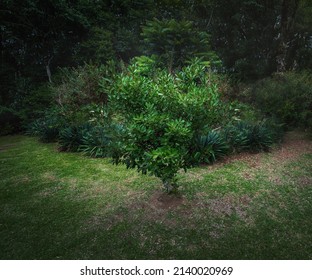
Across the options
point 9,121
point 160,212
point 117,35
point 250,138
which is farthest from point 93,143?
point 117,35

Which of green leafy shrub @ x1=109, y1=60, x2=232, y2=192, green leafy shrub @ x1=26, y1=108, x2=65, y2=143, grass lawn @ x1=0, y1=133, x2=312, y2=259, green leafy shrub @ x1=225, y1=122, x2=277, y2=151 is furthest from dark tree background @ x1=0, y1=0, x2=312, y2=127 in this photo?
green leafy shrub @ x1=109, y1=60, x2=232, y2=192

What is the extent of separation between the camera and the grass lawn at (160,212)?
4109 mm

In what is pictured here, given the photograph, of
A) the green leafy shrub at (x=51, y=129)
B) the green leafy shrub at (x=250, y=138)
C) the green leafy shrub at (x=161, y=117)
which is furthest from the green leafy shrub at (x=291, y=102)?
the green leafy shrub at (x=51, y=129)

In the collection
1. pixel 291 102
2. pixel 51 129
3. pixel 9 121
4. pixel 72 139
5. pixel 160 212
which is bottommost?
pixel 9 121

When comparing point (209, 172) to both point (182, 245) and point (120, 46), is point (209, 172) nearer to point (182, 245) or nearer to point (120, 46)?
point (182, 245)

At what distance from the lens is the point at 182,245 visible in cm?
415

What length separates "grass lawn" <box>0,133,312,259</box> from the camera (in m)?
4.11

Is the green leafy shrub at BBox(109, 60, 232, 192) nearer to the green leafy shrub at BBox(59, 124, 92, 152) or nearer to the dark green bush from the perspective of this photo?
the green leafy shrub at BBox(59, 124, 92, 152)

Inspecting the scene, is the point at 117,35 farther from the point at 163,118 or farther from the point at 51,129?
the point at 163,118

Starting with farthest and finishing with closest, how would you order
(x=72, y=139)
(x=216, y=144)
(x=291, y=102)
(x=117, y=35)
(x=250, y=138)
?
(x=117, y=35), (x=72, y=139), (x=291, y=102), (x=250, y=138), (x=216, y=144)

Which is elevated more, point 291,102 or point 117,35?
point 117,35

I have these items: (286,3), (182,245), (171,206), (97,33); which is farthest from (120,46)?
(182,245)

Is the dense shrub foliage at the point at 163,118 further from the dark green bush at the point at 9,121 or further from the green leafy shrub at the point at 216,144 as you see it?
the dark green bush at the point at 9,121

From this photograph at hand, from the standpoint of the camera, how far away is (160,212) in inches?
202
